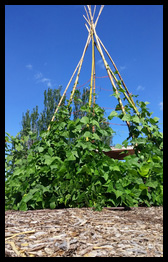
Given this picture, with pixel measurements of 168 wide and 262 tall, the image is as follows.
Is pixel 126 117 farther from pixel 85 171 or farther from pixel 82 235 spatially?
pixel 82 235

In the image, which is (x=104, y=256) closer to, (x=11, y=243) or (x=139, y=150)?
(x=11, y=243)

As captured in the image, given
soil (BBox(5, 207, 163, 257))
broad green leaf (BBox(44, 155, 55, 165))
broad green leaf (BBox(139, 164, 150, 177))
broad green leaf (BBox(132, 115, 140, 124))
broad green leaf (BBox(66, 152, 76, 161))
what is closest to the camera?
soil (BBox(5, 207, 163, 257))

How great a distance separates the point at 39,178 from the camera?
2625mm

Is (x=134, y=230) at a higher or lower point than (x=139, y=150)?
lower

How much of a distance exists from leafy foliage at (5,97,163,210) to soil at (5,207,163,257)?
31 centimetres

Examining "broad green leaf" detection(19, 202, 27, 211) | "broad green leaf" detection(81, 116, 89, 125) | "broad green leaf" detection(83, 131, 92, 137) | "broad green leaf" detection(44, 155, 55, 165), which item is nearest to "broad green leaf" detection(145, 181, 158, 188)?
"broad green leaf" detection(83, 131, 92, 137)

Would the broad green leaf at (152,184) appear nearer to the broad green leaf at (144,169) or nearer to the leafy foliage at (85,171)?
the leafy foliage at (85,171)

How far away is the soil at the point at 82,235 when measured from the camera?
49.4 inches

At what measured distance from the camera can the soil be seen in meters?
1.26

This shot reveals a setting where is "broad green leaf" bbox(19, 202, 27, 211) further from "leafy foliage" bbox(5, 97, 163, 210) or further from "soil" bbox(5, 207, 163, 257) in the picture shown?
"soil" bbox(5, 207, 163, 257)

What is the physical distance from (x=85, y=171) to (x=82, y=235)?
945mm

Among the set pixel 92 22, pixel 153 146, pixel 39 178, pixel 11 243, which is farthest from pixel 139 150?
pixel 92 22

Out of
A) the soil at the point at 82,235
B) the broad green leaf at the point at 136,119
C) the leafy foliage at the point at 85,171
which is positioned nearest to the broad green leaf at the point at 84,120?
the leafy foliage at the point at 85,171
